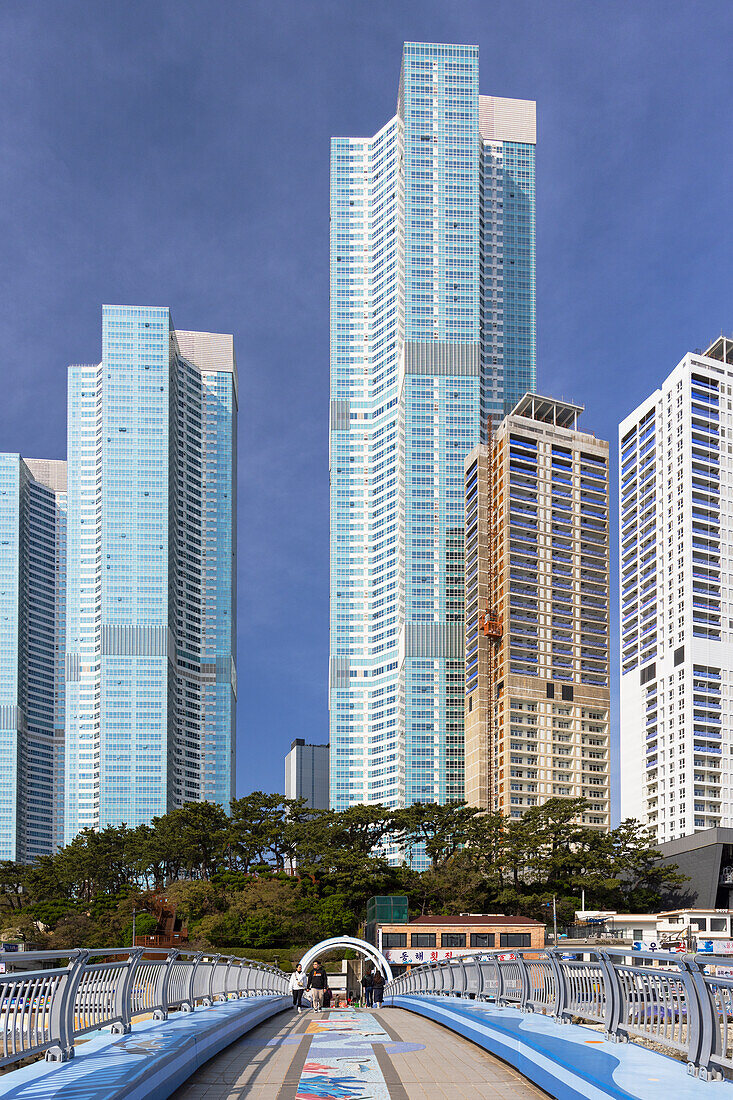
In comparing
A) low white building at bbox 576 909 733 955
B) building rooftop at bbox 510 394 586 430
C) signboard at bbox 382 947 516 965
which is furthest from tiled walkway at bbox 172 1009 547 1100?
building rooftop at bbox 510 394 586 430

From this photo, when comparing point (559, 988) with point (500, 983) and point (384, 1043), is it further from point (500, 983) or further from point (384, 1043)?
point (500, 983)

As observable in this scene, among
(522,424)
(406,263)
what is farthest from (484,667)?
(406,263)

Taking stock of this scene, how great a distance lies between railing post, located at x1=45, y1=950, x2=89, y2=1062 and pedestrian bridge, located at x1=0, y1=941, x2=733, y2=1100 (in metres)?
0.02

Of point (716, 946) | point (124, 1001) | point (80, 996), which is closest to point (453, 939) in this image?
point (716, 946)

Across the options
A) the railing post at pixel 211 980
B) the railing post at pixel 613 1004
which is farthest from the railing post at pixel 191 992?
the railing post at pixel 613 1004

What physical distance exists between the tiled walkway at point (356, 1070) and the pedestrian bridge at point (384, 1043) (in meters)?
0.03

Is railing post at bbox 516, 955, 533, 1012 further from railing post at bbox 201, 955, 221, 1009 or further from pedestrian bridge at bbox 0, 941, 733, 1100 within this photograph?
railing post at bbox 201, 955, 221, 1009

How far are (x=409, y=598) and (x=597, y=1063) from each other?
16584cm

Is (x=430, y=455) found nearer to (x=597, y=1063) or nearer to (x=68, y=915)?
(x=68, y=915)

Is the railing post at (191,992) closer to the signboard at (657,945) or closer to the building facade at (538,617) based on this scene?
the signboard at (657,945)

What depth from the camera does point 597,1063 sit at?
36.0ft

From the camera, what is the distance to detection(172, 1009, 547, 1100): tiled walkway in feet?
36.5

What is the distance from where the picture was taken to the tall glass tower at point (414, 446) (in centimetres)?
17388

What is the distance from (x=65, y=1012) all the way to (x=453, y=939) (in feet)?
254
